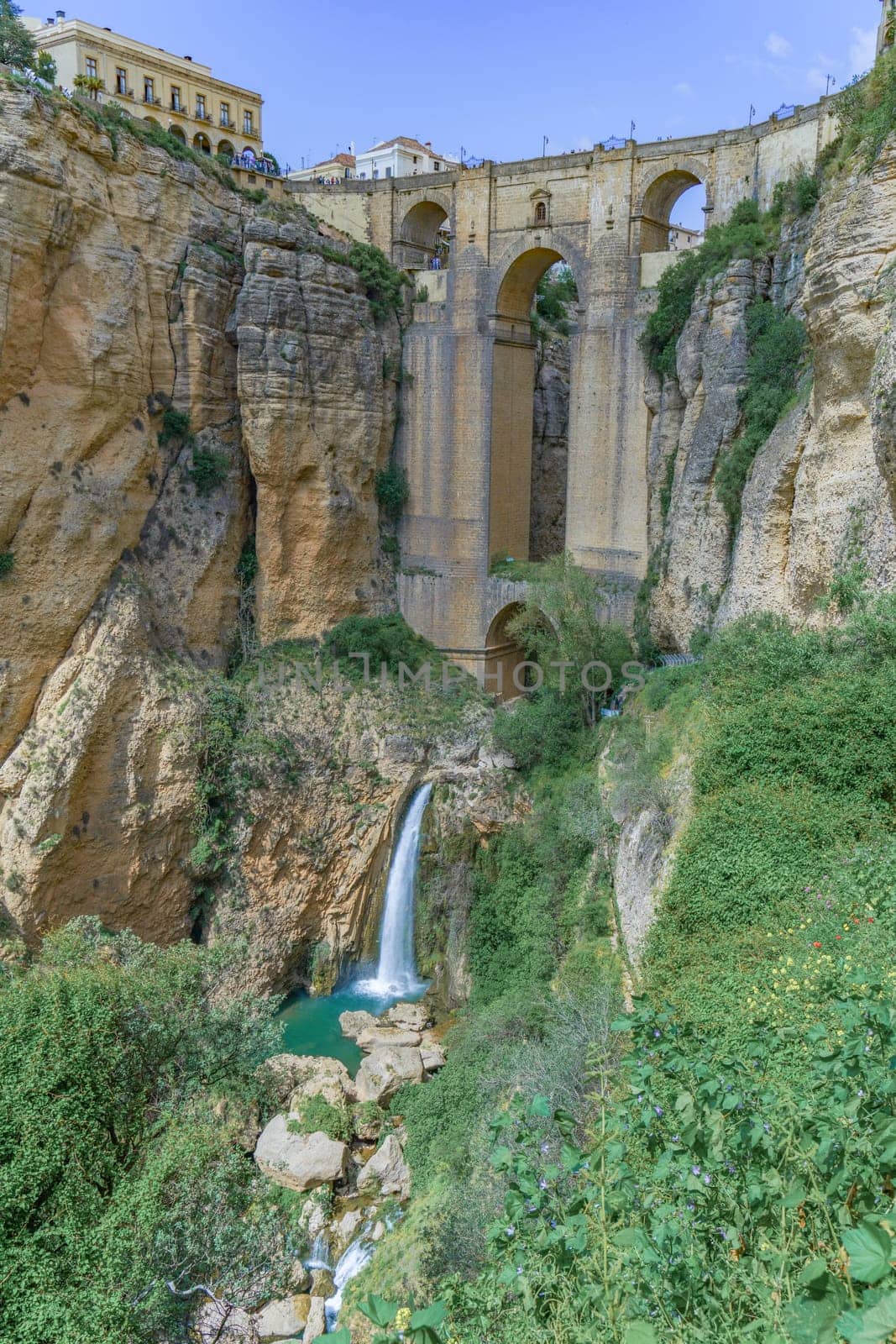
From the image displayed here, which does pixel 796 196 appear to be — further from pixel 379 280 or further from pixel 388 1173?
pixel 388 1173

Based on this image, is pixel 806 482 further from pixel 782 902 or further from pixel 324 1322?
pixel 324 1322

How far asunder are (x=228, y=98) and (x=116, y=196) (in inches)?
599

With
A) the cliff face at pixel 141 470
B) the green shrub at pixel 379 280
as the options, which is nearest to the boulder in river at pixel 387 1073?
the cliff face at pixel 141 470

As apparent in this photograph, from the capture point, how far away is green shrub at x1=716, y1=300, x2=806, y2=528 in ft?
54.0

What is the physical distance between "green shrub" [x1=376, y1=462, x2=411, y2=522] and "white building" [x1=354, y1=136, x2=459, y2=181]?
83.9 ft

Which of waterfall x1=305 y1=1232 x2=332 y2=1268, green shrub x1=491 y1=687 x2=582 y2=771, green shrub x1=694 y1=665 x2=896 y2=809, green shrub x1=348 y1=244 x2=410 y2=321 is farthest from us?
green shrub x1=348 y1=244 x2=410 y2=321

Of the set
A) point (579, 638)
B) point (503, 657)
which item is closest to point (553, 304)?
point (503, 657)

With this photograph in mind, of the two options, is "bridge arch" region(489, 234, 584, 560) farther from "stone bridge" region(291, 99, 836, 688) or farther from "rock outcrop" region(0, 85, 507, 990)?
"rock outcrop" region(0, 85, 507, 990)

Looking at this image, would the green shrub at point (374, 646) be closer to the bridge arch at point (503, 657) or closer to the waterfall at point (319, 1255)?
the bridge arch at point (503, 657)

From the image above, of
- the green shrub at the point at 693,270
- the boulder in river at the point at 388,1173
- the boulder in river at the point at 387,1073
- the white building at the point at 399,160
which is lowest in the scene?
the boulder in river at the point at 388,1173

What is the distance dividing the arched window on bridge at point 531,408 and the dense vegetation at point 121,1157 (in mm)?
14234

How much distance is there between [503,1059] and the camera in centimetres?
1320

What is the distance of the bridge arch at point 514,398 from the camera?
74.0 feet

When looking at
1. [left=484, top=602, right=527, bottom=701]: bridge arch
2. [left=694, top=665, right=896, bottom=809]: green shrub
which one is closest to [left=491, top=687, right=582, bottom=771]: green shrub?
[left=484, top=602, right=527, bottom=701]: bridge arch
